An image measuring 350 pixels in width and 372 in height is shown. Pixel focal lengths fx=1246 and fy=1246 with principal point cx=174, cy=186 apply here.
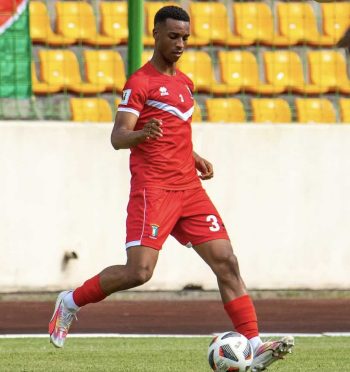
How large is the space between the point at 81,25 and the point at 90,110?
1664 mm

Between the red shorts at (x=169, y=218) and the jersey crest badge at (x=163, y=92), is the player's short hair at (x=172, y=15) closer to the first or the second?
the jersey crest badge at (x=163, y=92)

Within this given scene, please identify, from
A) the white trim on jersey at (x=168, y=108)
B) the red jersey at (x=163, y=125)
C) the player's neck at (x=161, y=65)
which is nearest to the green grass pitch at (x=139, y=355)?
the red jersey at (x=163, y=125)

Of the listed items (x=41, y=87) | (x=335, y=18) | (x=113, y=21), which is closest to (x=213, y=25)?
(x=113, y=21)

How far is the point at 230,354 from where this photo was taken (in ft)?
23.8

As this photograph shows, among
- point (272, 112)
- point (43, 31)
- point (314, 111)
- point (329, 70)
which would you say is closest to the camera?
point (272, 112)

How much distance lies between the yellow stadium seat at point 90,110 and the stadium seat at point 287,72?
216 cm

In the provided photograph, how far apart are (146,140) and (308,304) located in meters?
5.83

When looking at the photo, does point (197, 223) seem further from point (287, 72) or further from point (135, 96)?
point (287, 72)

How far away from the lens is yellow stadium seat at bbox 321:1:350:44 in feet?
49.7

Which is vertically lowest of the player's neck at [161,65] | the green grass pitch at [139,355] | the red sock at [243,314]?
the green grass pitch at [139,355]

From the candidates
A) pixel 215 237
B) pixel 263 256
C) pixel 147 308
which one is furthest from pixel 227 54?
pixel 215 237

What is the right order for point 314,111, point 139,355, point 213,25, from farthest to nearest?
point 213,25 < point 314,111 < point 139,355

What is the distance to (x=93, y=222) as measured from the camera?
12.9 m

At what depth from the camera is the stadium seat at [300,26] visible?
14930mm
